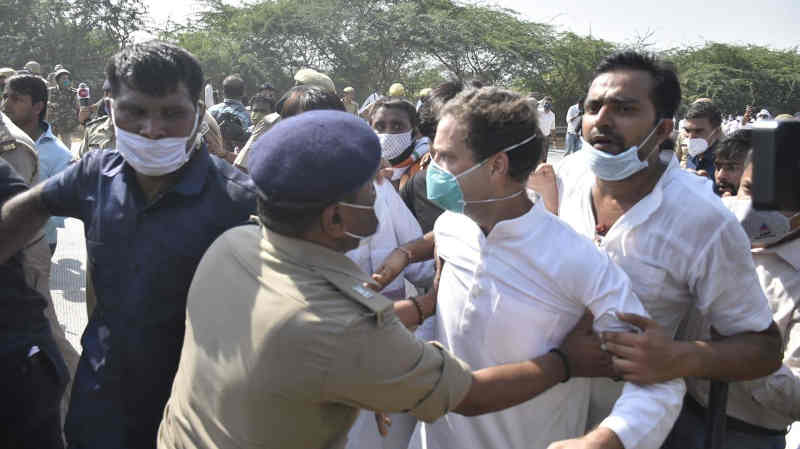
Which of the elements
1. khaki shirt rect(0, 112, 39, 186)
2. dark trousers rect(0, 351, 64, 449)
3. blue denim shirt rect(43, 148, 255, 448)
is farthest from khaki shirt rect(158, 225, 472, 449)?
khaki shirt rect(0, 112, 39, 186)

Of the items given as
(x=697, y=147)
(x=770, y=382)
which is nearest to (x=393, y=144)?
(x=770, y=382)

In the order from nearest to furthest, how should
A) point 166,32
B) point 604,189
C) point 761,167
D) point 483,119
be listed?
point 761,167 < point 483,119 < point 604,189 < point 166,32

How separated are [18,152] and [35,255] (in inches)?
49.1

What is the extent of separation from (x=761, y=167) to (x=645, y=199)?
757 mm

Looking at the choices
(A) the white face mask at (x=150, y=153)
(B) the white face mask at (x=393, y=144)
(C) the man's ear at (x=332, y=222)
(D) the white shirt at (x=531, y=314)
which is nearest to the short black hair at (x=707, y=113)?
(B) the white face mask at (x=393, y=144)

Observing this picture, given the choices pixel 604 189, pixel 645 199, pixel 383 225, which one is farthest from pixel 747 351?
pixel 383 225

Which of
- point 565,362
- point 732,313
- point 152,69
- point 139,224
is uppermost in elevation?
point 152,69

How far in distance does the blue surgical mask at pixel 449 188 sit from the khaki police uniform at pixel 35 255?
157 centimetres

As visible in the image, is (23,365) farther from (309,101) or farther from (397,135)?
(397,135)

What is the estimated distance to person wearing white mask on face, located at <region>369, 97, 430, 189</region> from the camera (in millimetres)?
4359

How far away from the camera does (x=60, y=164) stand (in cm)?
485

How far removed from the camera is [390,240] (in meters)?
2.94

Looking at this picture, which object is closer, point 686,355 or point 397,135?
point 686,355

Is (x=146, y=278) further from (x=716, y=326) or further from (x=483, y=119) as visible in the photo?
(x=716, y=326)
